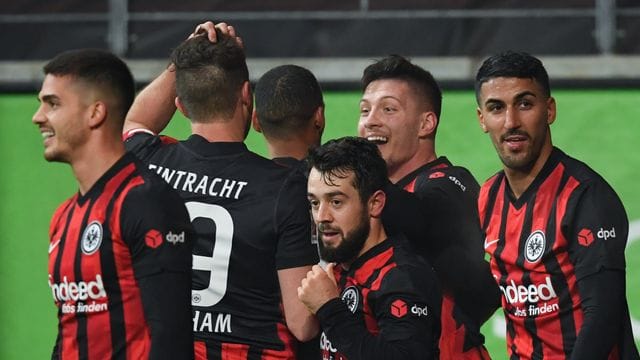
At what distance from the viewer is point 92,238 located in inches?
141

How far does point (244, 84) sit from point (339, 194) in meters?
0.52

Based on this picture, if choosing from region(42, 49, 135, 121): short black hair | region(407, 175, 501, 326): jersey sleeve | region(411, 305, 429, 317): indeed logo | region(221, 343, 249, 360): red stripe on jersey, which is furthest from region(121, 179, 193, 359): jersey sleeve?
region(407, 175, 501, 326): jersey sleeve

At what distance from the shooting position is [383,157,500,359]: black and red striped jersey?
4383 mm

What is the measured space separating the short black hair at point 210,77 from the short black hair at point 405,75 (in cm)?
88

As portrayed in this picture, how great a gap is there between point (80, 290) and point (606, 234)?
182cm

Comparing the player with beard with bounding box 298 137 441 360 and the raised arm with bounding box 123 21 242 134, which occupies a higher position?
the raised arm with bounding box 123 21 242 134

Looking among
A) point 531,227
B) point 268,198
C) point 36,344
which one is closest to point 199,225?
point 268,198

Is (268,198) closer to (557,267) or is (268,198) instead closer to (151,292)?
(151,292)

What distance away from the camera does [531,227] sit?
458cm

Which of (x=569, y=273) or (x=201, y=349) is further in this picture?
(x=569, y=273)

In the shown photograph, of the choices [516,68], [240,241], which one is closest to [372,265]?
[240,241]

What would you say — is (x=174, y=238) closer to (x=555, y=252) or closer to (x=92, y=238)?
(x=92, y=238)

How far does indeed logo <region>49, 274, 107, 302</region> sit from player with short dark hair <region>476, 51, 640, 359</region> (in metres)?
1.65

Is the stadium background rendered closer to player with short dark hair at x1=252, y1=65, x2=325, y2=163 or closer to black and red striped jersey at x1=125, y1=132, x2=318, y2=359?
player with short dark hair at x1=252, y1=65, x2=325, y2=163
